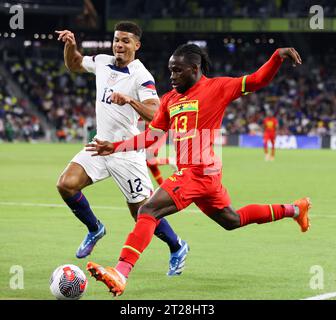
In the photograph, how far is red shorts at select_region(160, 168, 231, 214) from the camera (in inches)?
329

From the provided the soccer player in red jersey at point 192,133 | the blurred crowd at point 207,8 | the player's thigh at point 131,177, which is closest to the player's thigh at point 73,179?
the player's thigh at point 131,177

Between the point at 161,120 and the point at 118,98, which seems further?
the point at 161,120

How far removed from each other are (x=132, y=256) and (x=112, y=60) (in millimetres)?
3238

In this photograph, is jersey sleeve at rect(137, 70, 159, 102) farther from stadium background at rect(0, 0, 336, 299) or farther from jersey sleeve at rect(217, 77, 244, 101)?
stadium background at rect(0, 0, 336, 299)

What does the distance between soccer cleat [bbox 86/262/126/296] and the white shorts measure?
252 centimetres

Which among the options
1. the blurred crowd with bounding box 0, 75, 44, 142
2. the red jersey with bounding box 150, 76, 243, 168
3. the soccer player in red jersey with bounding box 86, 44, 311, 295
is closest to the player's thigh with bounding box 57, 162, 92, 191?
the soccer player in red jersey with bounding box 86, 44, 311, 295

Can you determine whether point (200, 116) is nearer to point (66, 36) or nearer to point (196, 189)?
point (196, 189)

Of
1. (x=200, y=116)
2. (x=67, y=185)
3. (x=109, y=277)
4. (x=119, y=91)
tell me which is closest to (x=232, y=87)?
(x=200, y=116)

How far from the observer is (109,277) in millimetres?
7449

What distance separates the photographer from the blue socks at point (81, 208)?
33.8 feet

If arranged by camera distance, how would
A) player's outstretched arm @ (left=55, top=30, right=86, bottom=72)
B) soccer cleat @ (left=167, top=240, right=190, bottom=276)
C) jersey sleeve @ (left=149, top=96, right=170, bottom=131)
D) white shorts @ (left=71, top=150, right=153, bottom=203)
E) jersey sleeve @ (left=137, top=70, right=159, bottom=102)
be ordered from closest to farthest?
jersey sleeve @ (left=149, top=96, right=170, bottom=131) < soccer cleat @ (left=167, top=240, right=190, bottom=276) < jersey sleeve @ (left=137, top=70, right=159, bottom=102) < white shorts @ (left=71, top=150, right=153, bottom=203) < player's outstretched arm @ (left=55, top=30, right=86, bottom=72)

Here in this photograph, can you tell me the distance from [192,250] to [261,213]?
2352mm

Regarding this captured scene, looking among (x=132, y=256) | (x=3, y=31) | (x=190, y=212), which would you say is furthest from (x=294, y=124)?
(x=132, y=256)
